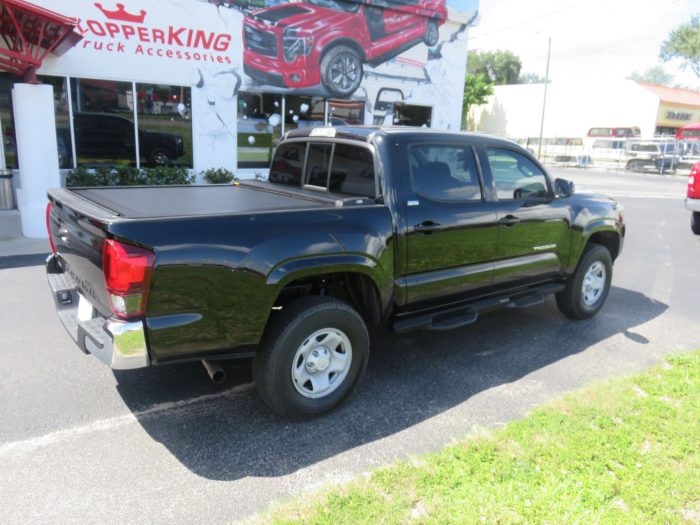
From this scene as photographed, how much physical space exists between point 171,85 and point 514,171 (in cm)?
946

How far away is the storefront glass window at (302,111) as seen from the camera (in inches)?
542

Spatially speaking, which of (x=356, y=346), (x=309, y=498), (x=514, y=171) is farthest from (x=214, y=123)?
(x=309, y=498)

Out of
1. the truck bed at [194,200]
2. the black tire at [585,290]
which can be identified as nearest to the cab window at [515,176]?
the black tire at [585,290]

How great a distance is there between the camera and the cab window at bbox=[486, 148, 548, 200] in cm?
448

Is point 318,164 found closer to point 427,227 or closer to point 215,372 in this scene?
point 427,227

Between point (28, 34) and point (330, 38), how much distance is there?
7.06 meters

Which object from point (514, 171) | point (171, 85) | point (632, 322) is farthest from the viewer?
point (171, 85)

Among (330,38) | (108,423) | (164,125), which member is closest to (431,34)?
(330,38)

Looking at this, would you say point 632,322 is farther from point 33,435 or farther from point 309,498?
point 33,435

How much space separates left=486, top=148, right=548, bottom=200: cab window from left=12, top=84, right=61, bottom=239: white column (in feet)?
24.3

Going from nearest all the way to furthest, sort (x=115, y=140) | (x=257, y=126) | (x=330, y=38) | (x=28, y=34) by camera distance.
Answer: (x=28, y=34), (x=115, y=140), (x=257, y=126), (x=330, y=38)

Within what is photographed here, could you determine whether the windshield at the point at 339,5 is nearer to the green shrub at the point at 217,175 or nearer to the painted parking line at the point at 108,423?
the green shrub at the point at 217,175

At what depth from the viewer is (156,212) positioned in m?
3.14

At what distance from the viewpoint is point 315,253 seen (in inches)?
127
